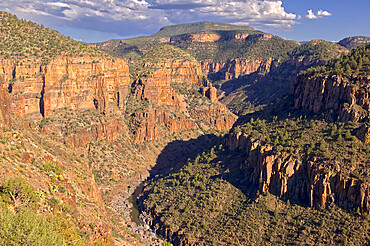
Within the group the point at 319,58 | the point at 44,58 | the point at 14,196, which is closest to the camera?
the point at 14,196

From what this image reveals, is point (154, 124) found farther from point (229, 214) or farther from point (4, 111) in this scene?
point (4, 111)

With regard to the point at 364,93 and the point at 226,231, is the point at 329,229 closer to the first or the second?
the point at 226,231

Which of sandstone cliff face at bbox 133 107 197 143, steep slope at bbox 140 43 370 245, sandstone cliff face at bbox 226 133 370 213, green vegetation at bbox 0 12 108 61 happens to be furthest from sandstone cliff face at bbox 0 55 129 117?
sandstone cliff face at bbox 226 133 370 213

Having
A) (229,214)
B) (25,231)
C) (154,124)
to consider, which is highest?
(25,231)

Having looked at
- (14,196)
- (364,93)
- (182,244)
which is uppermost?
(364,93)

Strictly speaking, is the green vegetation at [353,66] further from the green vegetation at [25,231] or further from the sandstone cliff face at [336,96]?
the green vegetation at [25,231]

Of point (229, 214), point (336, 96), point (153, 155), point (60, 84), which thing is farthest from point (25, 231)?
point (153, 155)

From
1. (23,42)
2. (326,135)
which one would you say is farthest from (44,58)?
(326,135)
